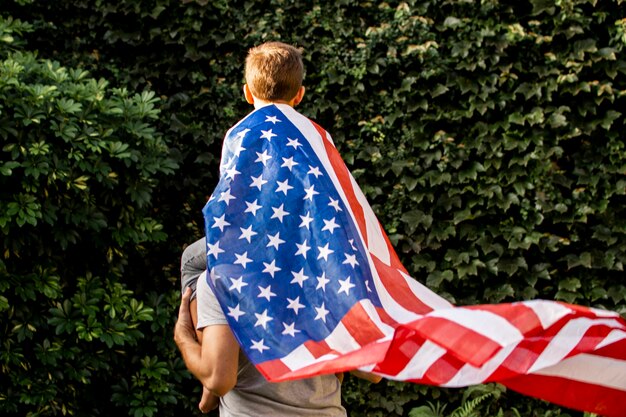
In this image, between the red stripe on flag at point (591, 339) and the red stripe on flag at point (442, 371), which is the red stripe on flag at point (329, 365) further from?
the red stripe on flag at point (591, 339)

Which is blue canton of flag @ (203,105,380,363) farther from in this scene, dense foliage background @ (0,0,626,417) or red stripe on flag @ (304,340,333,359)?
dense foliage background @ (0,0,626,417)

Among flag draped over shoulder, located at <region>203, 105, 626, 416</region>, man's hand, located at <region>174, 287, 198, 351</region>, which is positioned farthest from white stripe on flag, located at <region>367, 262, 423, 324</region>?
man's hand, located at <region>174, 287, 198, 351</region>

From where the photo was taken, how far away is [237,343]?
2.27 meters

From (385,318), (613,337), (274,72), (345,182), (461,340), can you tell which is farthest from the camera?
(345,182)

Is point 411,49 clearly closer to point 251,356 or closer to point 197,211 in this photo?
point 197,211

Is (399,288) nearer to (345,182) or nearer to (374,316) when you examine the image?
(374,316)

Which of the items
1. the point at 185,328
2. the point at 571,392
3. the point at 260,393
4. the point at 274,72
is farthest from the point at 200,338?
the point at 571,392

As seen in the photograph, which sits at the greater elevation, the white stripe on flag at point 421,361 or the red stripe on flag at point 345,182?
the red stripe on flag at point 345,182

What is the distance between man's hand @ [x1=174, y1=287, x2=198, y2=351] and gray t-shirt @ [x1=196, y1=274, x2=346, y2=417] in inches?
3.2

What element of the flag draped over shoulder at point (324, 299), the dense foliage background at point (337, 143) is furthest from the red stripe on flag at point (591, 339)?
the dense foliage background at point (337, 143)

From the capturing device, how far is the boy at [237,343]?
7.34 ft

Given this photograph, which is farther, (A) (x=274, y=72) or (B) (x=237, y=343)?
(A) (x=274, y=72)

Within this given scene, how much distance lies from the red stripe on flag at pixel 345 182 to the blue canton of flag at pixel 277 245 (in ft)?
0.29

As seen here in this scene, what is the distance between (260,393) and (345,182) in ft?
2.44
